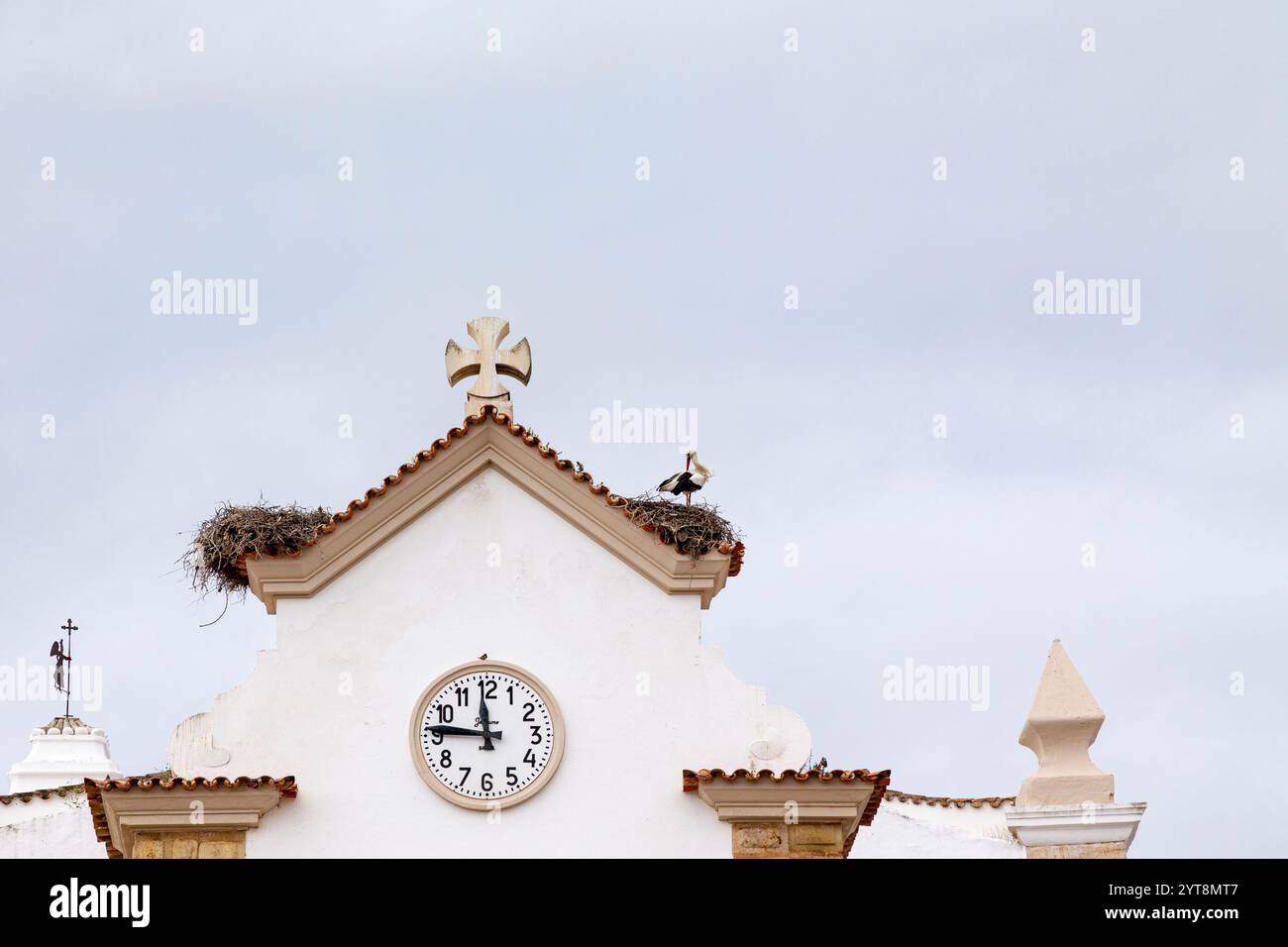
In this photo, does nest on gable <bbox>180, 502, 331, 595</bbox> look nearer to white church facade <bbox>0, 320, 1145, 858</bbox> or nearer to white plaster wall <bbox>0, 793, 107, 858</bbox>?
white church facade <bbox>0, 320, 1145, 858</bbox>

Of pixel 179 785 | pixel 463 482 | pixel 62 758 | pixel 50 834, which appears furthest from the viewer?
pixel 62 758

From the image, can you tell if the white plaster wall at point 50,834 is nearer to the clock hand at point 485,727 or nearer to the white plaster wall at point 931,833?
the clock hand at point 485,727

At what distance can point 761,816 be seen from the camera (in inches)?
627

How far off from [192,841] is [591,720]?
3.13 m

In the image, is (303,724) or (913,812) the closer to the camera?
(303,724)

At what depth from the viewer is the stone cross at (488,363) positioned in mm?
17828

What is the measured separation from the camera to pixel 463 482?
1694 cm

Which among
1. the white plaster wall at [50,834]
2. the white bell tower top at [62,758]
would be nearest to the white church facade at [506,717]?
the white plaster wall at [50,834]

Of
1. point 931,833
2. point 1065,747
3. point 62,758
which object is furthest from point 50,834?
point 1065,747

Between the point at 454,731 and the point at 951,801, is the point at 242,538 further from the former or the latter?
the point at 951,801

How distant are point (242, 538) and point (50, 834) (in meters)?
6.79

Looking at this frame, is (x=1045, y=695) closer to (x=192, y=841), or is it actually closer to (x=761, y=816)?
(x=761, y=816)

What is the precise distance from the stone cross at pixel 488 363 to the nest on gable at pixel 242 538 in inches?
68.7
